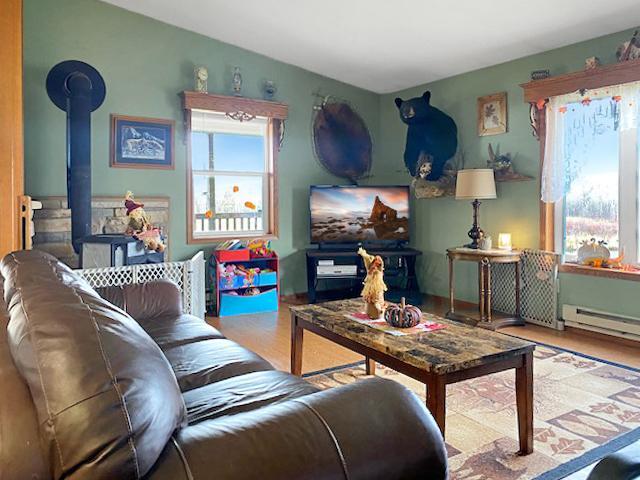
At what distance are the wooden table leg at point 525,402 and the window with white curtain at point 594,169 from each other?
95.0 inches

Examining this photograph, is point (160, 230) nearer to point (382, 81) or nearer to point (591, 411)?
point (382, 81)

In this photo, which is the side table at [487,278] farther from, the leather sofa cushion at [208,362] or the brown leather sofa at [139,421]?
the brown leather sofa at [139,421]

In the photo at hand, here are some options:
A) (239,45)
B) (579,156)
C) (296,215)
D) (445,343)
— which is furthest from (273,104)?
(445,343)

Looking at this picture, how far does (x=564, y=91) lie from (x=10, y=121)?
4218 mm

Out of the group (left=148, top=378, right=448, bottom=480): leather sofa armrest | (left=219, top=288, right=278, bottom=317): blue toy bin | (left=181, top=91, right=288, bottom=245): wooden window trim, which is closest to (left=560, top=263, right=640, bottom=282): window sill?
(left=219, top=288, right=278, bottom=317): blue toy bin

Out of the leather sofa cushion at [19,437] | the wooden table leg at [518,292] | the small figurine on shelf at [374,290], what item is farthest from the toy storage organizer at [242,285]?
the leather sofa cushion at [19,437]

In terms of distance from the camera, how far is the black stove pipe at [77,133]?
14.2 feet

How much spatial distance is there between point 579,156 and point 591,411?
2.37 m

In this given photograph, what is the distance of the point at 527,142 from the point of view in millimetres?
4629

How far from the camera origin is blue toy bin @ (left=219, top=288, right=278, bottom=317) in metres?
4.95

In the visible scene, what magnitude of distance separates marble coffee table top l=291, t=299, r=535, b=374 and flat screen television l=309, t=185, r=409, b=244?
291 centimetres

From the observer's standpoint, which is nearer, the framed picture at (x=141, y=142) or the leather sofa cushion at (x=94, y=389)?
the leather sofa cushion at (x=94, y=389)

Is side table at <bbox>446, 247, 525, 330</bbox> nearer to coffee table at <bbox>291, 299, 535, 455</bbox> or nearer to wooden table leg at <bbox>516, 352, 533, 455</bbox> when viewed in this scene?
coffee table at <bbox>291, 299, 535, 455</bbox>

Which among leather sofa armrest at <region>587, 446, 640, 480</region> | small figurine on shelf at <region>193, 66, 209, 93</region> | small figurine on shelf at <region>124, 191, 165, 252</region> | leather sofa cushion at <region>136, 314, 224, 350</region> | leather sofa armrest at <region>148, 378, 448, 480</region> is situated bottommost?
leather sofa cushion at <region>136, 314, 224, 350</region>
